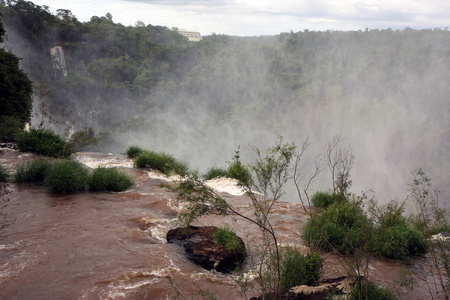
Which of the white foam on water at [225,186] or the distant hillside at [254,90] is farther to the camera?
the distant hillside at [254,90]

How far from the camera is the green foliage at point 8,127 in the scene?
10.1 metres

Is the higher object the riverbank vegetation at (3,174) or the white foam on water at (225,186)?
the riverbank vegetation at (3,174)

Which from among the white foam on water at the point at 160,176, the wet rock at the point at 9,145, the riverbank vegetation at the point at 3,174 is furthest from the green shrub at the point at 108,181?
the wet rock at the point at 9,145

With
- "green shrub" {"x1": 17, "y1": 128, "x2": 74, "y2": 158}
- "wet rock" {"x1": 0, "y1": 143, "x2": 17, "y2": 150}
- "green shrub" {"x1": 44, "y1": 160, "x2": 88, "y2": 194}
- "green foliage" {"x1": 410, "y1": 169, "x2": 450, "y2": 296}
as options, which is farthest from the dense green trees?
"green foliage" {"x1": 410, "y1": 169, "x2": 450, "y2": 296}

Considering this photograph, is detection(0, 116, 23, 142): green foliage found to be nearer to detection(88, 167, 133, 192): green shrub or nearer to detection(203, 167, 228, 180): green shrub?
detection(88, 167, 133, 192): green shrub

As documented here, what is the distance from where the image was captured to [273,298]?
2.99 m

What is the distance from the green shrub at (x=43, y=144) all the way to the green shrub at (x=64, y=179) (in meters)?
2.38

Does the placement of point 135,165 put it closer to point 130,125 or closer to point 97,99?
point 130,125

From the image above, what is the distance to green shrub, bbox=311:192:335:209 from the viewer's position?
707 centimetres

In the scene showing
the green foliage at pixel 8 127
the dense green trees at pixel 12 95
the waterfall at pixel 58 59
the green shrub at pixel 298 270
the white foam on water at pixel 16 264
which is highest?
the waterfall at pixel 58 59

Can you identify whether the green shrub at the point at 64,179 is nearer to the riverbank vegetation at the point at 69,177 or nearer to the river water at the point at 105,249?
the riverbank vegetation at the point at 69,177

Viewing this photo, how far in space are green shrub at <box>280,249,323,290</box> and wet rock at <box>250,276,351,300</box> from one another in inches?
8.7

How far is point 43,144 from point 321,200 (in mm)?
7184

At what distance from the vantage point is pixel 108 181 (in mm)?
7156
